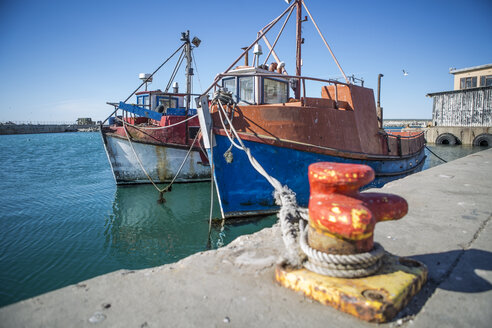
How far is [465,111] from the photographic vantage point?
80.4 feet

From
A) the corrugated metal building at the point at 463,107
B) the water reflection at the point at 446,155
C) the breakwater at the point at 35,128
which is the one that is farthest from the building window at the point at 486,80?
the breakwater at the point at 35,128

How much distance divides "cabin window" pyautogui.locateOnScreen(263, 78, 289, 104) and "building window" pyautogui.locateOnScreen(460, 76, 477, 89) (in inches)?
1146

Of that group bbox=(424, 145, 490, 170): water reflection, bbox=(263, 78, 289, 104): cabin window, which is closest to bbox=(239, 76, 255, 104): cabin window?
bbox=(263, 78, 289, 104): cabin window

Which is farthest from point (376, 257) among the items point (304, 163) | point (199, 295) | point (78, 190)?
point (78, 190)

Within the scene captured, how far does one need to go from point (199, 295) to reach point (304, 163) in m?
4.71

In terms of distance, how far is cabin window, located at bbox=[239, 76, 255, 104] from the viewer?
23.2ft

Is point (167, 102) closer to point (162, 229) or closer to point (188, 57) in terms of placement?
point (188, 57)

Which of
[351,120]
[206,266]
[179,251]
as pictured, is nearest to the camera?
[206,266]

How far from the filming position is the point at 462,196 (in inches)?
153

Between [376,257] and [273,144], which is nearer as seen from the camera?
[376,257]

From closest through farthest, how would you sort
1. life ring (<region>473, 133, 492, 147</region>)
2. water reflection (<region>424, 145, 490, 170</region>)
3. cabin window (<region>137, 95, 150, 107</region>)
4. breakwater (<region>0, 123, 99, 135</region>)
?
cabin window (<region>137, 95, 150, 107</region>)
water reflection (<region>424, 145, 490, 170</region>)
life ring (<region>473, 133, 492, 147</region>)
breakwater (<region>0, 123, 99, 135</region>)

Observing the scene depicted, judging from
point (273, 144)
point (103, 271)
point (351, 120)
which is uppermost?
point (351, 120)

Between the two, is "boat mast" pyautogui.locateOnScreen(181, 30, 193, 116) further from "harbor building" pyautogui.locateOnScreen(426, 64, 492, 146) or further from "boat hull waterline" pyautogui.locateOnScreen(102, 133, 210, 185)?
"harbor building" pyautogui.locateOnScreen(426, 64, 492, 146)

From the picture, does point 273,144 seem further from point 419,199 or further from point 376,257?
point 376,257
